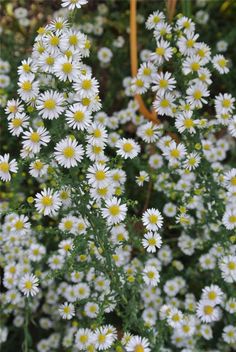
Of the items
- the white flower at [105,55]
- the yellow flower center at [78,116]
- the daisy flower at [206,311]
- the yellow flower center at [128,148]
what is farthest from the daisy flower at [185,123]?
the white flower at [105,55]

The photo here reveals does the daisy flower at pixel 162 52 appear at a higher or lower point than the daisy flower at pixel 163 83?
higher

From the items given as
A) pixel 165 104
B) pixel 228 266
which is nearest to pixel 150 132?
pixel 165 104

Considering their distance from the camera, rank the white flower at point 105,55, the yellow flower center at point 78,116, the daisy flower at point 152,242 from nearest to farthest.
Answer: the yellow flower center at point 78,116
the daisy flower at point 152,242
the white flower at point 105,55

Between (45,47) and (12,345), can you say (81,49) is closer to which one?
(45,47)

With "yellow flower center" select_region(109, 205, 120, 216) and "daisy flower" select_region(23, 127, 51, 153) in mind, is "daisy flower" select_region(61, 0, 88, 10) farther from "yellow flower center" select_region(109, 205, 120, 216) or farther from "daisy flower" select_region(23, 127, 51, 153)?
"yellow flower center" select_region(109, 205, 120, 216)

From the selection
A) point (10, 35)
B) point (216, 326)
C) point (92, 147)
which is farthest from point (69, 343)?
point (10, 35)

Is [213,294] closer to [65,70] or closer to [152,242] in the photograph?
[152,242]

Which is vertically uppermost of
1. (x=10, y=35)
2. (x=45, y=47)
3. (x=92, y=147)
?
(x=10, y=35)

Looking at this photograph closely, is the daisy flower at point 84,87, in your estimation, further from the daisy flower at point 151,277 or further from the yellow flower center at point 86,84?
the daisy flower at point 151,277
